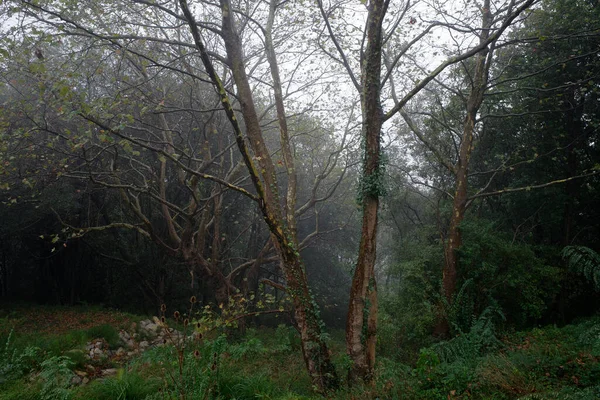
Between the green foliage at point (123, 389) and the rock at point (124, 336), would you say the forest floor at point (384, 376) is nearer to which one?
the green foliage at point (123, 389)

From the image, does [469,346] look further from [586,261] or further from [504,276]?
[586,261]

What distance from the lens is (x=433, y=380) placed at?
432 centimetres

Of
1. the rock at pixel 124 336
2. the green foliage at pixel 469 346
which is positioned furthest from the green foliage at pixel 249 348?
the rock at pixel 124 336

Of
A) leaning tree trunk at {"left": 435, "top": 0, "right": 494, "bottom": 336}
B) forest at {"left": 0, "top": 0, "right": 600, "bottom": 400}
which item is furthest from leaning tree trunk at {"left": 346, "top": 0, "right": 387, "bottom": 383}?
leaning tree trunk at {"left": 435, "top": 0, "right": 494, "bottom": 336}

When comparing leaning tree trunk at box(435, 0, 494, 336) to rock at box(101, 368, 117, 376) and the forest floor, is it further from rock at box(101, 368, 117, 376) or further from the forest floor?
rock at box(101, 368, 117, 376)

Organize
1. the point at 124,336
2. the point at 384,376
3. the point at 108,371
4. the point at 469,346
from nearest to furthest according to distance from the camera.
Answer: the point at 384,376
the point at 469,346
the point at 108,371
the point at 124,336

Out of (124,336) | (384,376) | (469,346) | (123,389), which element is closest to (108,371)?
(124,336)

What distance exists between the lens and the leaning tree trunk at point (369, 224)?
5531 millimetres

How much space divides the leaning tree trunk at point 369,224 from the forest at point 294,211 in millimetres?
32

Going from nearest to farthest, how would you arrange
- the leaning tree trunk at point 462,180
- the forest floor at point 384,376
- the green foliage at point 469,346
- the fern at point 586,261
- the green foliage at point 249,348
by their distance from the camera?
the forest floor at point 384,376 → the green foliage at point 469,346 → the green foliage at point 249,348 → the fern at point 586,261 → the leaning tree trunk at point 462,180

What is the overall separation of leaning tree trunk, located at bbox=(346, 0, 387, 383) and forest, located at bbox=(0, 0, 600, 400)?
0.03m

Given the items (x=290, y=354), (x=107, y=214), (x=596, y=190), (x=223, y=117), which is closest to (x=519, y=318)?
(x=596, y=190)

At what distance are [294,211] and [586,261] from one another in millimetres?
5531

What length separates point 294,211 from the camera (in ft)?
22.7
